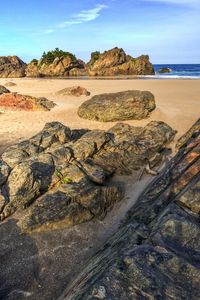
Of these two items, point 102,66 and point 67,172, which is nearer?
point 67,172

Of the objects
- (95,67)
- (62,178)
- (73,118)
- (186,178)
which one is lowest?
(95,67)

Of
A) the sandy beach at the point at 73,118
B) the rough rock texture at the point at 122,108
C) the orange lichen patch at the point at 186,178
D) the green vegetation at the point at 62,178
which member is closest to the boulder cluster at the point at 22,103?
the sandy beach at the point at 73,118

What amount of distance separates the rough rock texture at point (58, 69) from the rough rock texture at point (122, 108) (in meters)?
48.7

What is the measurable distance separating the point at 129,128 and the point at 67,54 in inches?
2379

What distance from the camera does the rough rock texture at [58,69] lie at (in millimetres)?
Result: 66000

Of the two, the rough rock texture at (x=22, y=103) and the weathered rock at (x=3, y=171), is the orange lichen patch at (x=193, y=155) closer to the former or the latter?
the weathered rock at (x=3, y=171)

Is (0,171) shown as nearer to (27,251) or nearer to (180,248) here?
(27,251)

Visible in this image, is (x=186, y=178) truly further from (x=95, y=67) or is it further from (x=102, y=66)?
(x=102, y=66)

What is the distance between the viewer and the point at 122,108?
57.7 ft

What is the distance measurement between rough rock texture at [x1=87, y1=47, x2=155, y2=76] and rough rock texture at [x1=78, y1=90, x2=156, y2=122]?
47.6 metres

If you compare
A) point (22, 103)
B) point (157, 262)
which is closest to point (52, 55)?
point (22, 103)

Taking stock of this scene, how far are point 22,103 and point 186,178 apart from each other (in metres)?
17.1

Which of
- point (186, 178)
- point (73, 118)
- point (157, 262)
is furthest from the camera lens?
point (73, 118)

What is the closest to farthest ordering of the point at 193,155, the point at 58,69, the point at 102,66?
the point at 193,155
the point at 58,69
the point at 102,66
